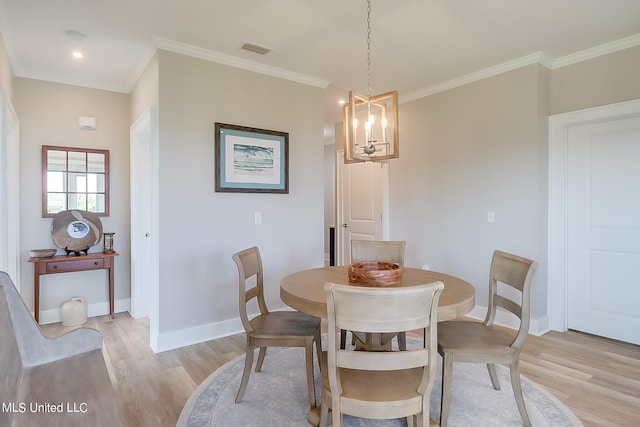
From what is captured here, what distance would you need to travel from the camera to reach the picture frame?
10.4ft

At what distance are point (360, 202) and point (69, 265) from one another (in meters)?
3.58

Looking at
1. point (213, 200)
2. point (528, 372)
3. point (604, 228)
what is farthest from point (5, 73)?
point (604, 228)

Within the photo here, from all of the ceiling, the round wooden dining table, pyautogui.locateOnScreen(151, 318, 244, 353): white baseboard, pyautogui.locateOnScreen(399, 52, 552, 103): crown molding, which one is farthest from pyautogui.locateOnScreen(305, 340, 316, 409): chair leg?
pyautogui.locateOnScreen(399, 52, 552, 103): crown molding

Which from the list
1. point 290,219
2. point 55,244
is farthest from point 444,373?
point 55,244

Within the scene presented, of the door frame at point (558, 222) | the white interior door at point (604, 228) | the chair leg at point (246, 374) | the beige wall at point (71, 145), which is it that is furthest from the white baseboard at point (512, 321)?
the beige wall at point (71, 145)

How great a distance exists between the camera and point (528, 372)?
8.20 ft

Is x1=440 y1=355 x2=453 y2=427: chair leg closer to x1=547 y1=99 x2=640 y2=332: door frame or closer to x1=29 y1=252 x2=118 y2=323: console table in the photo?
x1=547 y1=99 x2=640 y2=332: door frame

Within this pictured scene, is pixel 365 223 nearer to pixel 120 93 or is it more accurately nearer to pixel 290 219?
pixel 290 219

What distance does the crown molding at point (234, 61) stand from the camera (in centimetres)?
286

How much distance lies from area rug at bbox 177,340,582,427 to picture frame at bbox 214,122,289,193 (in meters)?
1.58

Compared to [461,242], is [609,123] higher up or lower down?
higher up

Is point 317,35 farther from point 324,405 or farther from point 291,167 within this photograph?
point 324,405

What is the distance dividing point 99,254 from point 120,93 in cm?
177

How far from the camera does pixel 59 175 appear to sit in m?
3.59
